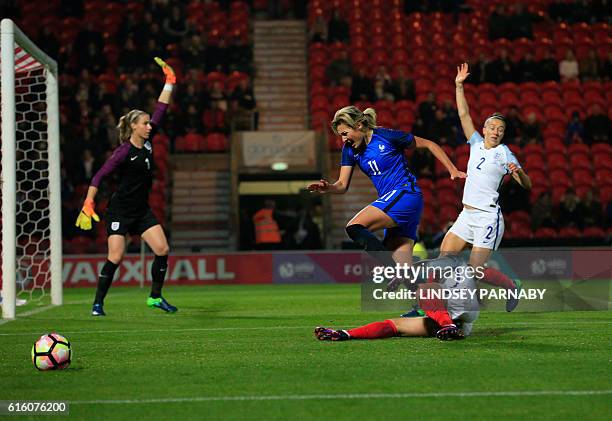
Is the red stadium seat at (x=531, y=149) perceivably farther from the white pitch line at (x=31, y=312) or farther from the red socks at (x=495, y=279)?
the white pitch line at (x=31, y=312)

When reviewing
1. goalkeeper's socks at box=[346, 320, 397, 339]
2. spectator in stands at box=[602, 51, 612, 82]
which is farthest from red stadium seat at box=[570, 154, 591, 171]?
goalkeeper's socks at box=[346, 320, 397, 339]

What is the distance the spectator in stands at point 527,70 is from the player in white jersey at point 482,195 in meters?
14.0

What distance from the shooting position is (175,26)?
23719 millimetres

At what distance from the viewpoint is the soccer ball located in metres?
5.82

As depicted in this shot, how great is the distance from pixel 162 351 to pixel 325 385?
2.07 metres

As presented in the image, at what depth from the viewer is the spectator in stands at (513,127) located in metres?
20.4

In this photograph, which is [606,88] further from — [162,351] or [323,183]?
[162,351]

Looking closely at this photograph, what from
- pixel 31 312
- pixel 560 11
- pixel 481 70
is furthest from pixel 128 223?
pixel 560 11

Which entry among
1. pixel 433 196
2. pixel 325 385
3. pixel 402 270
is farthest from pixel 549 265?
pixel 325 385

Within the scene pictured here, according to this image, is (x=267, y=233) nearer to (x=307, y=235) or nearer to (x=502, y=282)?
(x=307, y=235)

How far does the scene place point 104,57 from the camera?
22.7 m

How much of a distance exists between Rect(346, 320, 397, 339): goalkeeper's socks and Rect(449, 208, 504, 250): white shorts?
2016 mm

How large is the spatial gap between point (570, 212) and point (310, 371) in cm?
1406

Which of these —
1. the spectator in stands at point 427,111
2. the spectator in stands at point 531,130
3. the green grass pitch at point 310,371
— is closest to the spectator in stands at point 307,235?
the spectator in stands at point 427,111
